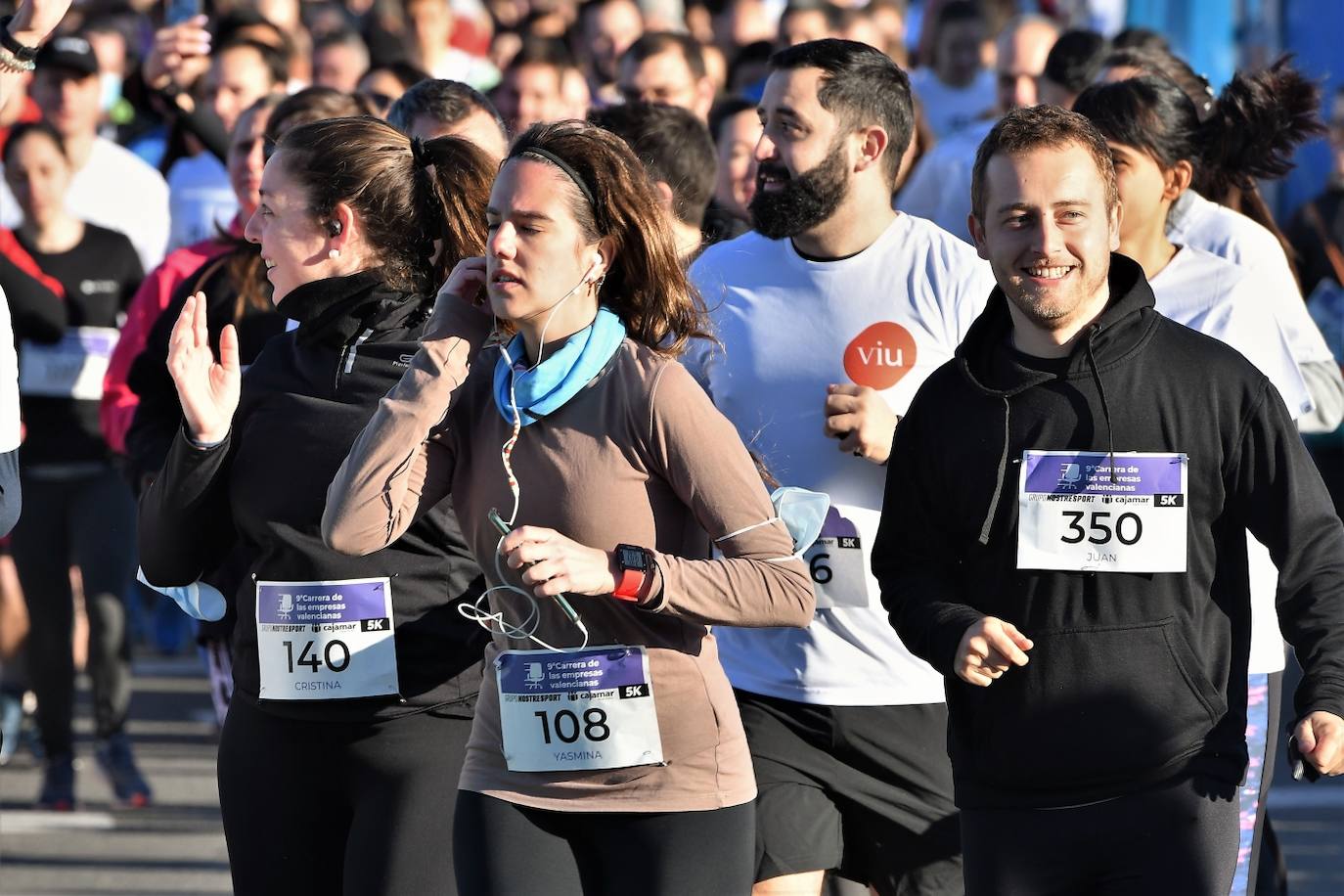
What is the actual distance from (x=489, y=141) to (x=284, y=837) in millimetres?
2179

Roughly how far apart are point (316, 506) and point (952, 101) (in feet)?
22.1

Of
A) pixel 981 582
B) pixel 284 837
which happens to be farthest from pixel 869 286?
pixel 284 837

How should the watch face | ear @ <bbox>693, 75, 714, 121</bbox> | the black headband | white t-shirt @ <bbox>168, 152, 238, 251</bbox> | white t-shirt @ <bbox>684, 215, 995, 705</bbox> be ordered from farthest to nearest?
white t-shirt @ <bbox>168, 152, 238, 251</bbox>, ear @ <bbox>693, 75, 714, 121</bbox>, white t-shirt @ <bbox>684, 215, 995, 705</bbox>, the black headband, the watch face

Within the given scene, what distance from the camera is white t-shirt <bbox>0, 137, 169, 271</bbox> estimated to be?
838 cm

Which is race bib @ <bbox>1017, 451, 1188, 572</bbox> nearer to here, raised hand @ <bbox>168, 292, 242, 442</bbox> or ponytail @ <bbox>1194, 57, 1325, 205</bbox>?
raised hand @ <bbox>168, 292, 242, 442</bbox>

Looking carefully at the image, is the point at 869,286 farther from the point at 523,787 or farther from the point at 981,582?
the point at 523,787

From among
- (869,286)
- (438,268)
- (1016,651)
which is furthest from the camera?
(869,286)

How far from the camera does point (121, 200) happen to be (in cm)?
846

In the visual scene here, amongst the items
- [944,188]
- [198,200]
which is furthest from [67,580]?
[944,188]

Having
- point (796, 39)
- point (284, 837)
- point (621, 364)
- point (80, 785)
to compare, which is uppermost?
point (796, 39)

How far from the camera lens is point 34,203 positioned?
783 centimetres

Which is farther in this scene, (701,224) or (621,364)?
(701,224)

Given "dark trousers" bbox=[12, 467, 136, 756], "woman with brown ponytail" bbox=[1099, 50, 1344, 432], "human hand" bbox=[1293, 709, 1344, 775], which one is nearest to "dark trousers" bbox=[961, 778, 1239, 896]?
"human hand" bbox=[1293, 709, 1344, 775]

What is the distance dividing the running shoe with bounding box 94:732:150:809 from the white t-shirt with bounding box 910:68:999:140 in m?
4.68
